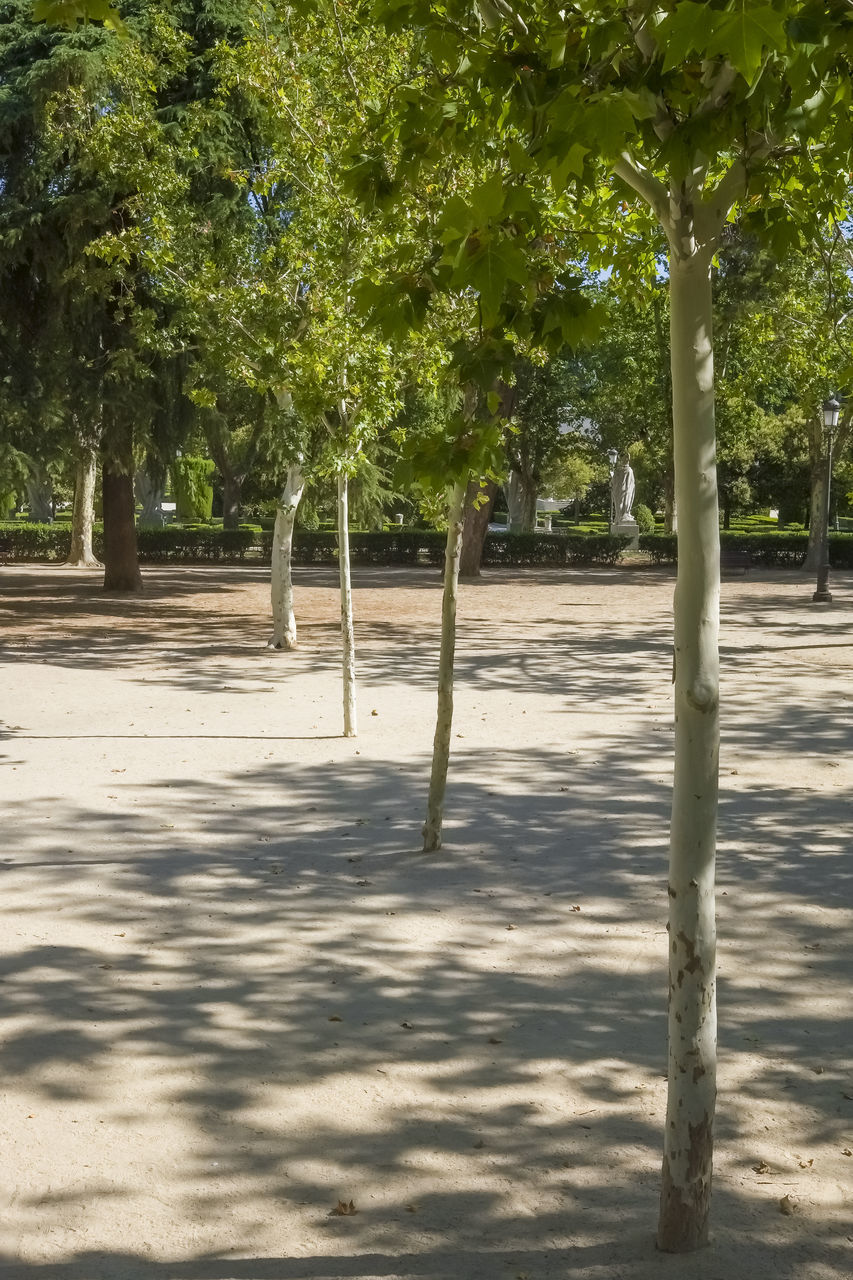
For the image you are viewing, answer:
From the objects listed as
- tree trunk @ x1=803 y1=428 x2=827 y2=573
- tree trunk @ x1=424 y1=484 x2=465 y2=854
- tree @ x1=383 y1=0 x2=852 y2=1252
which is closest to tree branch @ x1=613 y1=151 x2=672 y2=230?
tree @ x1=383 y1=0 x2=852 y2=1252

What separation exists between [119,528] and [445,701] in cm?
2113

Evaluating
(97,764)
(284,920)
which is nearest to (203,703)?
(97,764)

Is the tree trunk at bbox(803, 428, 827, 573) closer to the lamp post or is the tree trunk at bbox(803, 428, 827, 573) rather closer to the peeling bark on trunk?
the lamp post

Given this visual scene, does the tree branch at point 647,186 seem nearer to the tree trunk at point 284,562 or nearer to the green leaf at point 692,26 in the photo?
the green leaf at point 692,26

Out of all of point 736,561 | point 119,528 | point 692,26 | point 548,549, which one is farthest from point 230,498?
point 692,26

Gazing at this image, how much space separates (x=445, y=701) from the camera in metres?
8.29

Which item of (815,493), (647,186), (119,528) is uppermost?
(815,493)

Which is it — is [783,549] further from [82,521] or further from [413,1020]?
[413,1020]

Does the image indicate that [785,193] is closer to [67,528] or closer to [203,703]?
[203,703]

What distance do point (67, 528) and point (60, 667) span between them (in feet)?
95.4

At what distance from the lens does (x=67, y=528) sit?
45.3 metres

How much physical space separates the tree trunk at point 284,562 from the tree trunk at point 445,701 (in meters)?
10.3

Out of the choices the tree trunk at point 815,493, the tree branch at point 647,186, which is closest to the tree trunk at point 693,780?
the tree branch at point 647,186

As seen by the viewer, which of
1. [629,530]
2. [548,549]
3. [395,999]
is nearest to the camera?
→ [395,999]
